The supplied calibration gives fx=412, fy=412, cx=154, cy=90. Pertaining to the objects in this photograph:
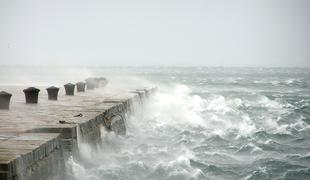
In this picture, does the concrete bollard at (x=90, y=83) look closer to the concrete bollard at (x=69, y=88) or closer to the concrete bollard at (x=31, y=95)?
the concrete bollard at (x=69, y=88)

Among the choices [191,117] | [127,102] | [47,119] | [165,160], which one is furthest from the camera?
[191,117]

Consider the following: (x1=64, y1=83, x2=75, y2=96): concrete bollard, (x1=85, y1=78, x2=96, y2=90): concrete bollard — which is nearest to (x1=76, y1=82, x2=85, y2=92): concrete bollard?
(x1=64, y1=83, x2=75, y2=96): concrete bollard

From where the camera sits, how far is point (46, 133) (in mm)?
8914

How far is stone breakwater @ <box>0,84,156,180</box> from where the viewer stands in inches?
269

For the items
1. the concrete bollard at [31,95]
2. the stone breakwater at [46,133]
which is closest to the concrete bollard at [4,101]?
the stone breakwater at [46,133]

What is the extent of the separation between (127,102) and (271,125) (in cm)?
784

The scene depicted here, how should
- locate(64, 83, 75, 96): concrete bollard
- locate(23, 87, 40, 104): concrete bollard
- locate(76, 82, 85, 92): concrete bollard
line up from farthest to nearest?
locate(76, 82, 85, 92): concrete bollard < locate(64, 83, 75, 96): concrete bollard < locate(23, 87, 40, 104): concrete bollard

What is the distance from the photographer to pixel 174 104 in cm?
2820

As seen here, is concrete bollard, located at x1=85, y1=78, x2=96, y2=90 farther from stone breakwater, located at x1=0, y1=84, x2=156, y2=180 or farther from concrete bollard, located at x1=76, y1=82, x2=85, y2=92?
stone breakwater, located at x1=0, y1=84, x2=156, y2=180

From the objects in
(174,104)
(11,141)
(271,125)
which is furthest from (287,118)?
(11,141)

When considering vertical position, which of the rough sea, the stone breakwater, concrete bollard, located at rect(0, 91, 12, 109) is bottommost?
the rough sea

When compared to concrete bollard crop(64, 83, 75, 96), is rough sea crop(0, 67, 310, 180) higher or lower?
lower

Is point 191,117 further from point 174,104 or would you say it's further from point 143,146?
point 143,146

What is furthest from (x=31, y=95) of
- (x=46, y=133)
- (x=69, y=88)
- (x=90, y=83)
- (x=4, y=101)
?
(x=90, y=83)
